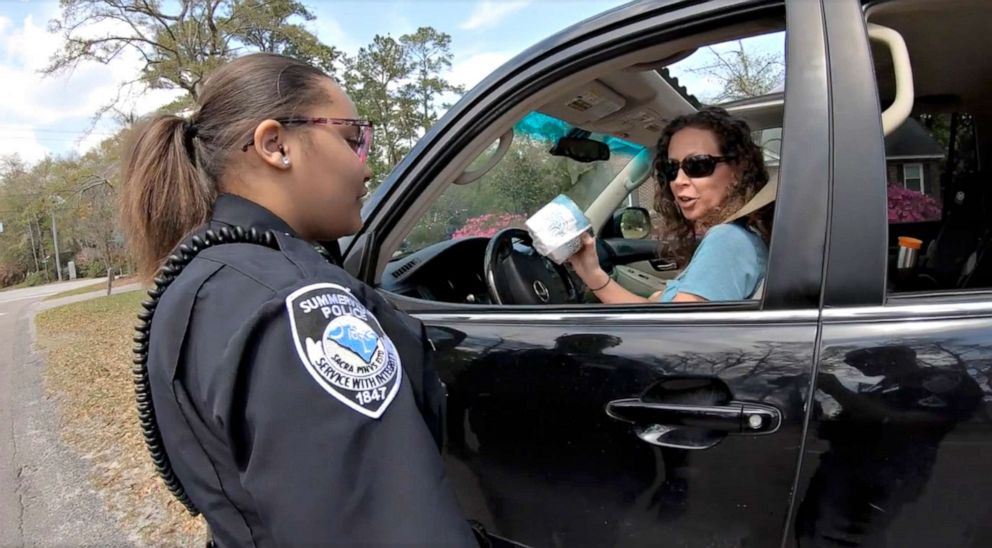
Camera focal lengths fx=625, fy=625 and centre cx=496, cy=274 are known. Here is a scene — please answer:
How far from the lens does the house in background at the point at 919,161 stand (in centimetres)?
223

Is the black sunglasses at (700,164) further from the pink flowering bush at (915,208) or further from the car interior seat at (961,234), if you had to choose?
the pink flowering bush at (915,208)

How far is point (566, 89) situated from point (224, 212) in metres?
1.01

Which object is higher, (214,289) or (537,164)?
(537,164)

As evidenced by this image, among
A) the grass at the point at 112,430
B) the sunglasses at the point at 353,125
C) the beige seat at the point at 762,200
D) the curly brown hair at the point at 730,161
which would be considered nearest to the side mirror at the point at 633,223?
the curly brown hair at the point at 730,161

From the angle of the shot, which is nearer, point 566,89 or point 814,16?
point 814,16

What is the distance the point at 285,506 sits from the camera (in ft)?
2.34

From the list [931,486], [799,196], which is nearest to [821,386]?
[931,486]

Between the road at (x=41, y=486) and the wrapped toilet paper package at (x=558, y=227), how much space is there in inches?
113

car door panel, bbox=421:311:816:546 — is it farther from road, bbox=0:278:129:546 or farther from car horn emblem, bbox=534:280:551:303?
road, bbox=0:278:129:546

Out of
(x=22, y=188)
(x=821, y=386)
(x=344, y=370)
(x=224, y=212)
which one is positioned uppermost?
(x=22, y=188)

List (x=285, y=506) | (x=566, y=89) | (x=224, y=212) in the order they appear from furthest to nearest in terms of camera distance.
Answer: (x=566, y=89) < (x=224, y=212) < (x=285, y=506)

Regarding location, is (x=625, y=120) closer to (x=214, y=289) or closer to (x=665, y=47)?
(x=665, y=47)

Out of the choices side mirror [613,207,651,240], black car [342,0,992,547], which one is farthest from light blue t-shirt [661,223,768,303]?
side mirror [613,207,651,240]

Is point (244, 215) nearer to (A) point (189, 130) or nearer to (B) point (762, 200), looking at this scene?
(A) point (189, 130)
